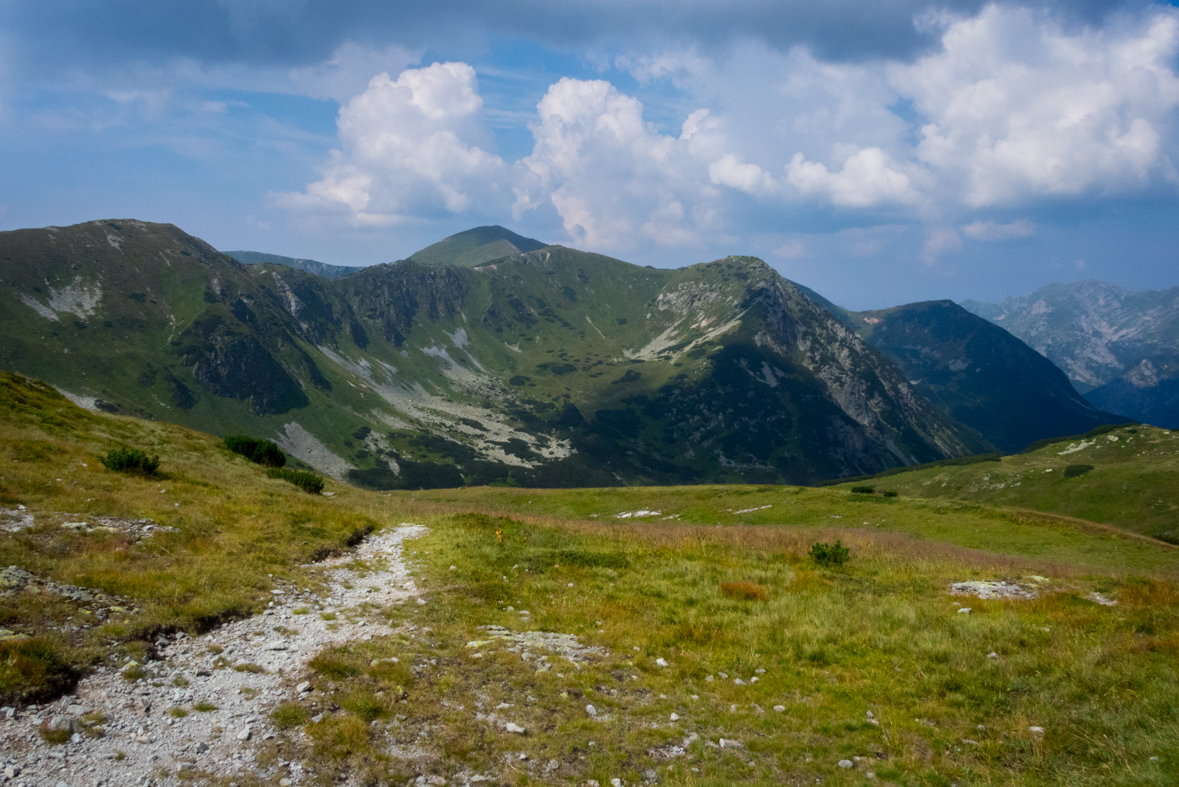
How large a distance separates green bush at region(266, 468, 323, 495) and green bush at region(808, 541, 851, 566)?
32.9m

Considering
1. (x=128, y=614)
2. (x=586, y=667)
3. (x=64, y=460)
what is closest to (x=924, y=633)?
(x=586, y=667)

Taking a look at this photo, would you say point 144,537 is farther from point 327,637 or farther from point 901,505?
point 901,505

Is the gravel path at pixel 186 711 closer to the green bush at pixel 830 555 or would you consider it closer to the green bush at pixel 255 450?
the green bush at pixel 830 555

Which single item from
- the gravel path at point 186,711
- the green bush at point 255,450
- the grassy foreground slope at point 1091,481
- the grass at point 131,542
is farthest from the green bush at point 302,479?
the grassy foreground slope at point 1091,481

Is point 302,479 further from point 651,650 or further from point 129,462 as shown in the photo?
point 651,650

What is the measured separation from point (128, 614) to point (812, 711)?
53.2 feet

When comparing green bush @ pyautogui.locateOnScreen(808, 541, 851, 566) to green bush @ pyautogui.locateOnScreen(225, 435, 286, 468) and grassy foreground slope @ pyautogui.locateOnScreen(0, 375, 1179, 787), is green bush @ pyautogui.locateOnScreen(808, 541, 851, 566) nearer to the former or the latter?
grassy foreground slope @ pyautogui.locateOnScreen(0, 375, 1179, 787)

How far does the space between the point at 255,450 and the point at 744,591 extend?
44349 millimetres

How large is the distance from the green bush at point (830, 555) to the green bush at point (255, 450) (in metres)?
42.8

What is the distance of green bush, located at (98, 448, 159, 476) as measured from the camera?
27.0 metres

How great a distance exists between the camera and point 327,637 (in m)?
14.5

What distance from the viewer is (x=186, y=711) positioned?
34.2ft

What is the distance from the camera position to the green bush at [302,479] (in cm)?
3941

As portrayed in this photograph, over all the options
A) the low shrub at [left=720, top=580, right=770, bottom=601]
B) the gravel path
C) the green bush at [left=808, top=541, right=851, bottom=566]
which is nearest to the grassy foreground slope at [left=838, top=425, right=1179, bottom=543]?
the green bush at [left=808, top=541, right=851, bottom=566]
